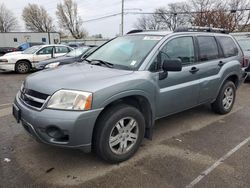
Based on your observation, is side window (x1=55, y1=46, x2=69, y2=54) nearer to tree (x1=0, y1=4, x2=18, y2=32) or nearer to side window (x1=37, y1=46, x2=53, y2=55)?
side window (x1=37, y1=46, x2=53, y2=55)

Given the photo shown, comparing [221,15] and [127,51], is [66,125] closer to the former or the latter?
[127,51]

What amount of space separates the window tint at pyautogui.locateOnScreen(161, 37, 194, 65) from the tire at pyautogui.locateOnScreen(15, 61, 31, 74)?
9.72 m

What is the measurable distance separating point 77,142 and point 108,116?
1.56 feet

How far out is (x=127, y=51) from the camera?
3.87m

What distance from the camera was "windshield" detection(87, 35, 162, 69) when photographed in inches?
141

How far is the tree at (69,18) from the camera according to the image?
6449 centimetres

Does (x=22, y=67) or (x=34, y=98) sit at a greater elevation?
(x=34, y=98)

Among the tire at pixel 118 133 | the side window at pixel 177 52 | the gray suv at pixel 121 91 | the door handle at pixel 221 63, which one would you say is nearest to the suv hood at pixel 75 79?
the gray suv at pixel 121 91

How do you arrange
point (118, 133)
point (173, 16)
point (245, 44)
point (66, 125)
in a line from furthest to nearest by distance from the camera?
point (173, 16) < point (245, 44) < point (118, 133) < point (66, 125)

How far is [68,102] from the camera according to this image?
2.75 metres

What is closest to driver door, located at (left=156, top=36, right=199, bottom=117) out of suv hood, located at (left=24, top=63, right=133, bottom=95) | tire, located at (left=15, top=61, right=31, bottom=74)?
suv hood, located at (left=24, top=63, right=133, bottom=95)

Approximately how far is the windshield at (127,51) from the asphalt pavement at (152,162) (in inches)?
51.2

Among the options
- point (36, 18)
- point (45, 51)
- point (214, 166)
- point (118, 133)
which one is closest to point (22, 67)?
point (45, 51)

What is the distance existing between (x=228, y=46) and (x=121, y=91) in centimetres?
315
